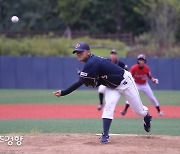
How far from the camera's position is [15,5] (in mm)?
54125

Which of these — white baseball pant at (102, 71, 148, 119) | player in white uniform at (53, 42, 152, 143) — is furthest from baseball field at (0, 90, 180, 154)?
white baseball pant at (102, 71, 148, 119)

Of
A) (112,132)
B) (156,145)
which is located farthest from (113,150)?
(112,132)

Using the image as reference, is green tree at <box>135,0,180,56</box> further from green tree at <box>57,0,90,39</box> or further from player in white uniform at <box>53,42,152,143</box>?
player in white uniform at <box>53,42,152,143</box>

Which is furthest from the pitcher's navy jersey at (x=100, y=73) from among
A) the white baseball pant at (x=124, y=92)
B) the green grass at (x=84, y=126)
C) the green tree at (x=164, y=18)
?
the green tree at (x=164, y=18)

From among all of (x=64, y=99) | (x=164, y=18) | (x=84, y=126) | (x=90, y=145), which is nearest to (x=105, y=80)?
(x=90, y=145)

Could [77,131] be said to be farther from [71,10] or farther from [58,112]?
[71,10]

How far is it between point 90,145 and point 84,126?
338 cm

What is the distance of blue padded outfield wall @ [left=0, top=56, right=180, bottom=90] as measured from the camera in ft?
94.6

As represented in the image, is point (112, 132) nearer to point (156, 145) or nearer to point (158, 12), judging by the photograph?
A: point (156, 145)

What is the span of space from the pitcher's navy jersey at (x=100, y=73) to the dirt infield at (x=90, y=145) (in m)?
1.06

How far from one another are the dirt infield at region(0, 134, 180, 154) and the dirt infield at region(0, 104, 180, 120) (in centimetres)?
499

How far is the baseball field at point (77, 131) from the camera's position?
8.56 meters

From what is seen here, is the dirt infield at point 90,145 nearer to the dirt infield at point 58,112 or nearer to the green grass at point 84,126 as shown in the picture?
the green grass at point 84,126

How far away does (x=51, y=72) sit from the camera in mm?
29188
